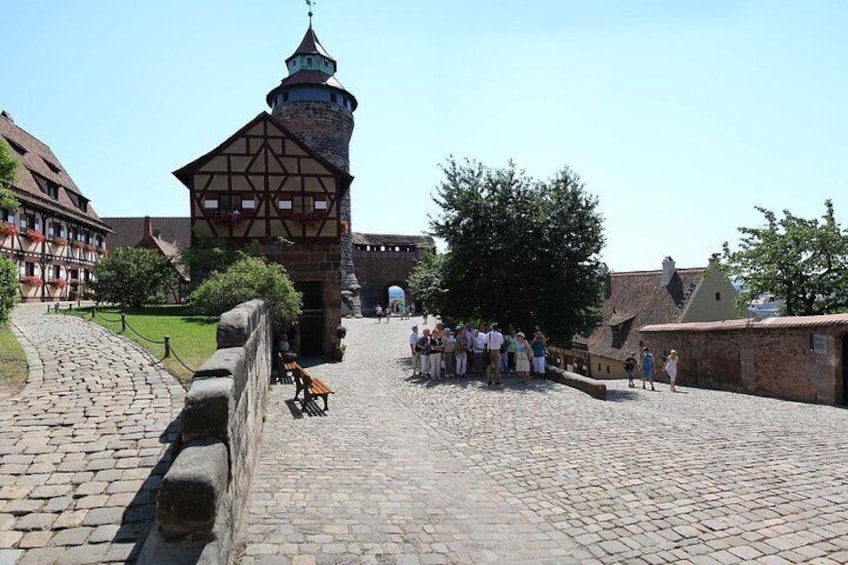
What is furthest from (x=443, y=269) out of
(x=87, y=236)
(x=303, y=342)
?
(x=87, y=236)

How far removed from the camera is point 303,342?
73.6 feet

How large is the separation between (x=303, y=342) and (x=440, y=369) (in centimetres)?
823

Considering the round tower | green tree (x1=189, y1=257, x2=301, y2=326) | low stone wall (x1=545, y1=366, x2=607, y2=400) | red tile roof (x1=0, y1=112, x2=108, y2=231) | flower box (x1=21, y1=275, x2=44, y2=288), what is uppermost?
the round tower

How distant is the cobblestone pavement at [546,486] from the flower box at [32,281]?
20625 mm

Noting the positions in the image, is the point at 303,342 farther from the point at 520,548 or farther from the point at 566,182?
the point at 520,548

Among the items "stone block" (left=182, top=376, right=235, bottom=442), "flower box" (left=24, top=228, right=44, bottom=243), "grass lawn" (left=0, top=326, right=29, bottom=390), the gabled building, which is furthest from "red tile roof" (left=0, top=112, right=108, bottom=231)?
the gabled building

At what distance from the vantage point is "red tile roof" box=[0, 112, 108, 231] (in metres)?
28.3

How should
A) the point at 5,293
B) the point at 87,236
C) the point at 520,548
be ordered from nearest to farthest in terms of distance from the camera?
1. the point at 520,548
2. the point at 5,293
3. the point at 87,236

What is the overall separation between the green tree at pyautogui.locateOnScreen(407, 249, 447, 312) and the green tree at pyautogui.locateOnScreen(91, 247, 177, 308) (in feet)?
36.7

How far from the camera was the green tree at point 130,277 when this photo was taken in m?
22.7

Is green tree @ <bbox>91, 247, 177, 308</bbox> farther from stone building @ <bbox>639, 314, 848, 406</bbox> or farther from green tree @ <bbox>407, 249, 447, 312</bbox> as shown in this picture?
stone building @ <bbox>639, 314, 848, 406</bbox>

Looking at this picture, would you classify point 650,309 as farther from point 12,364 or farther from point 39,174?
point 39,174

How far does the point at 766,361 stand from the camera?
51.3 feet

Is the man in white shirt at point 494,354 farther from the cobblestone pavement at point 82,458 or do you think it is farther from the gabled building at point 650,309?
the gabled building at point 650,309
